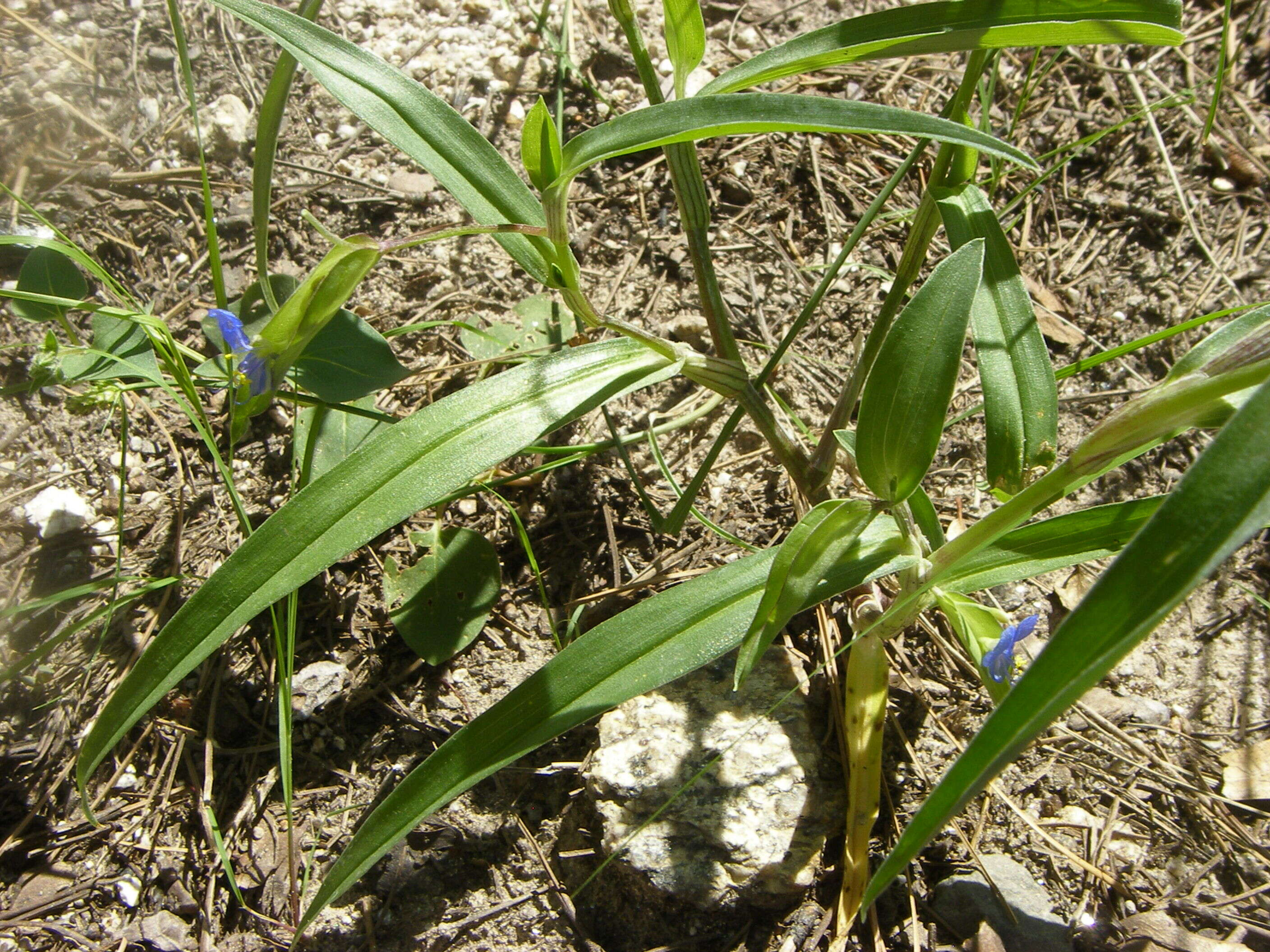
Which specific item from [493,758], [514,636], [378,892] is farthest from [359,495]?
[378,892]

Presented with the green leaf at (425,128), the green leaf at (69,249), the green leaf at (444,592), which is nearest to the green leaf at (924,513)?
the green leaf at (425,128)

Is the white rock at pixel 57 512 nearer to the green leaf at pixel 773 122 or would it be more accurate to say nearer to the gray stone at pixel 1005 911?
the green leaf at pixel 773 122

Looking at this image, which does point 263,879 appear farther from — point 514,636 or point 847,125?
point 847,125

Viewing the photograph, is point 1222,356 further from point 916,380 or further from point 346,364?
point 346,364

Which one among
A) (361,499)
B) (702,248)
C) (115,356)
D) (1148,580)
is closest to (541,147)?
(702,248)

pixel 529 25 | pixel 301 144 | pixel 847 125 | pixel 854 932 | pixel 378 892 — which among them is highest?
pixel 529 25
